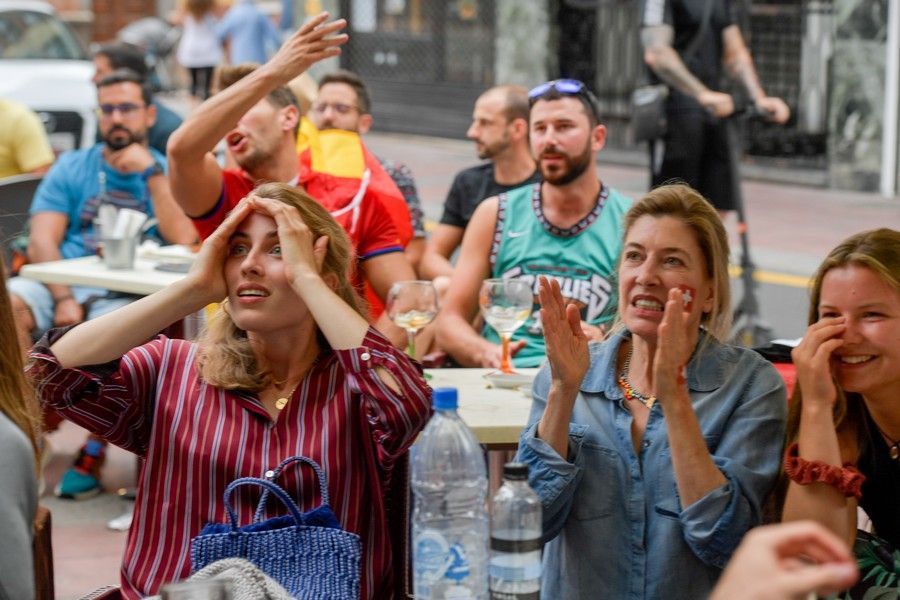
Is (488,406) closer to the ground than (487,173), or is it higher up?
closer to the ground

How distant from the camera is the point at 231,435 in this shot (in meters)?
3.24

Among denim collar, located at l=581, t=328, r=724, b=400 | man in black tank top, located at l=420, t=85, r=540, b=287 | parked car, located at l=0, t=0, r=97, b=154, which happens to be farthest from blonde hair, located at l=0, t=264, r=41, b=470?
parked car, located at l=0, t=0, r=97, b=154

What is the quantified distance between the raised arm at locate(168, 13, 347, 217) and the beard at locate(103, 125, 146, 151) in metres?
2.01

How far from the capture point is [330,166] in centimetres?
558

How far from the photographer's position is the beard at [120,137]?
268 inches

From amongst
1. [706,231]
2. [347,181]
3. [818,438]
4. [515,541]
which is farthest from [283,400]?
[347,181]

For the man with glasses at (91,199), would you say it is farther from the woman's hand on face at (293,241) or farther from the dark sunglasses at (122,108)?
the woman's hand on face at (293,241)

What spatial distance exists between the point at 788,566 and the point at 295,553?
4.30 ft

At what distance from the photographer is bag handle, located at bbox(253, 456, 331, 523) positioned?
2.98 m

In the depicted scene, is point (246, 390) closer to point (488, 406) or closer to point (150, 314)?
point (150, 314)

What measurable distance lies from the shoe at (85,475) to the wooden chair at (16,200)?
967mm

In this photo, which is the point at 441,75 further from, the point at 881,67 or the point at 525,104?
the point at 525,104

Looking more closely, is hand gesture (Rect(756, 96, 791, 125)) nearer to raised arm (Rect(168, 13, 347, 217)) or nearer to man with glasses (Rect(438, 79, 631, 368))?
man with glasses (Rect(438, 79, 631, 368))

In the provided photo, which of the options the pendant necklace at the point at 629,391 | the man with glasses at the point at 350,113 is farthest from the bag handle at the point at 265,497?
the man with glasses at the point at 350,113
